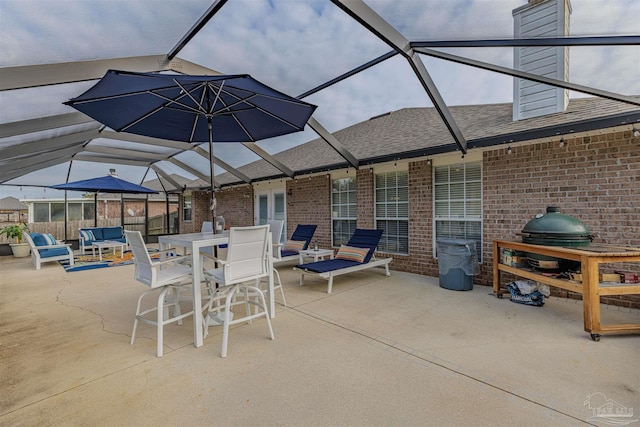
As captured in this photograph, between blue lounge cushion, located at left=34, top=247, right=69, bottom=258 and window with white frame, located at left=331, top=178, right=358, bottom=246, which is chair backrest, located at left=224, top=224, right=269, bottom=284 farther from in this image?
blue lounge cushion, located at left=34, top=247, right=69, bottom=258

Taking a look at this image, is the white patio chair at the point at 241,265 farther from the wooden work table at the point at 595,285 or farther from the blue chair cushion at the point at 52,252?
the blue chair cushion at the point at 52,252

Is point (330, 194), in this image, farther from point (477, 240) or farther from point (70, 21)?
point (70, 21)

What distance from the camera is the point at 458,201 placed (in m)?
6.07

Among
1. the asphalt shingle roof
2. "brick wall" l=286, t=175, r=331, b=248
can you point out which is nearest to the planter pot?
the asphalt shingle roof

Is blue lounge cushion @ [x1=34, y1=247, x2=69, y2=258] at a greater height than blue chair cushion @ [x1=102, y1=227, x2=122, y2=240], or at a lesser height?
lesser

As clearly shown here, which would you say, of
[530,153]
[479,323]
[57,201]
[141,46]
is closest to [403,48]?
[530,153]

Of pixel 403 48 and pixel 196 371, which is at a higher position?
pixel 403 48

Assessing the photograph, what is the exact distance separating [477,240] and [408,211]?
1611 mm

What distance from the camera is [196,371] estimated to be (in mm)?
2693

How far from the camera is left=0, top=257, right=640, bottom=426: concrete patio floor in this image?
2121mm

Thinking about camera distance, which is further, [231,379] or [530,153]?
[530,153]

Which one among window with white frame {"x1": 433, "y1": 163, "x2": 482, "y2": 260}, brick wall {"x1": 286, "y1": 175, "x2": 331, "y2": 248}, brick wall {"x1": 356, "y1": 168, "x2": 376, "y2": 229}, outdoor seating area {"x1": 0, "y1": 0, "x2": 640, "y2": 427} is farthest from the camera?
brick wall {"x1": 286, "y1": 175, "x2": 331, "y2": 248}

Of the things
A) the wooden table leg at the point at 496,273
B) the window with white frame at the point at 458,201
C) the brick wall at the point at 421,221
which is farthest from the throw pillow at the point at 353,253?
the wooden table leg at the point at 496,273

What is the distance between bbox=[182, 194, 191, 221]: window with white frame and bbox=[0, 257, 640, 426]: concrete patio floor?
11.0 metres
